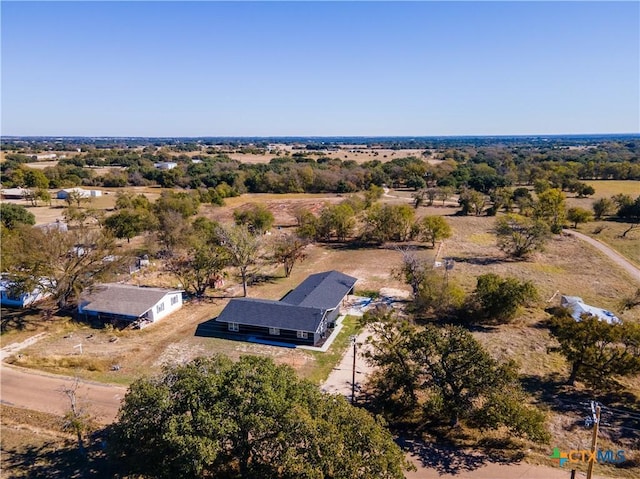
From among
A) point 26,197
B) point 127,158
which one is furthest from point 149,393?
point 127,158

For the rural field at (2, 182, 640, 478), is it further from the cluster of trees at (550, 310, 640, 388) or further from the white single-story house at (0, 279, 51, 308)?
the cluster of trees at (550, 310, 640, 388)

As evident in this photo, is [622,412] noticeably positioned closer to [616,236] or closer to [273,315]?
[273,315]

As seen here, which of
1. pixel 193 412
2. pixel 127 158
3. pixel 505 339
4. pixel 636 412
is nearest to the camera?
pixel 193 412

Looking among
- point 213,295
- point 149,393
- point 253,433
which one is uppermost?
point 149,393

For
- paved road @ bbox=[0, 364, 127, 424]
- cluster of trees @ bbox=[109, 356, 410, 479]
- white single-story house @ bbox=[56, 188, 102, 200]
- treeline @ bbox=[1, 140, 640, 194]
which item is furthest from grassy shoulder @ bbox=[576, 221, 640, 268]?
white single-story house @ bbox=[56, 188, 102, 200]

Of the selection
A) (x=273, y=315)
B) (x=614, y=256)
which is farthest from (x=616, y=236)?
(x=273, y=315)

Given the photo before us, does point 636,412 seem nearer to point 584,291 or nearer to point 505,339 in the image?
point 505,339
